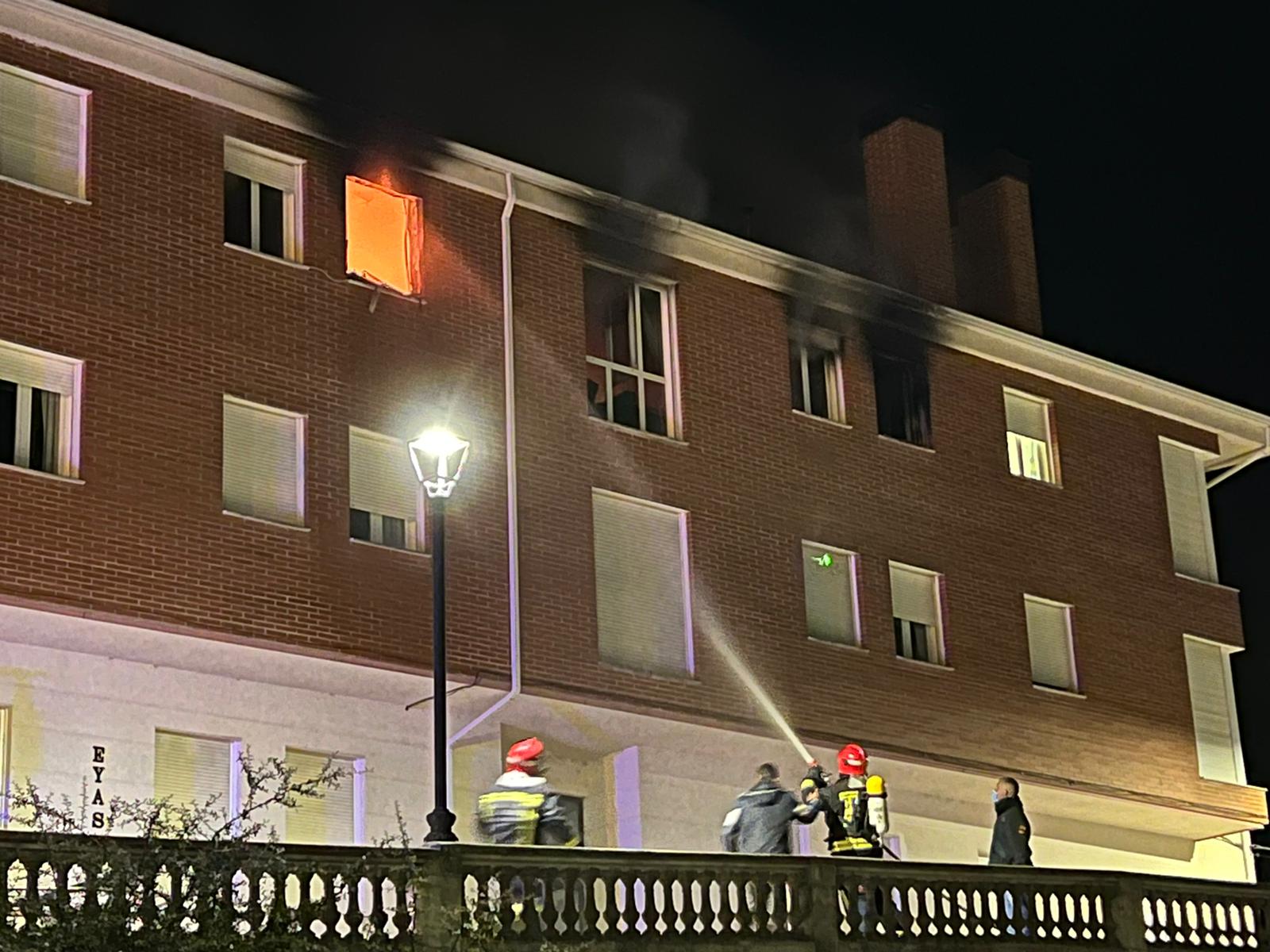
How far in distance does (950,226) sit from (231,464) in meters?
16.3

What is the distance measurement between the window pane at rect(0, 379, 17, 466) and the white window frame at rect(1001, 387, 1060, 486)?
15.1 m

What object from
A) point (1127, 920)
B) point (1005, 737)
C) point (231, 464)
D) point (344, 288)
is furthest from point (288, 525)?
point (1005, 737)

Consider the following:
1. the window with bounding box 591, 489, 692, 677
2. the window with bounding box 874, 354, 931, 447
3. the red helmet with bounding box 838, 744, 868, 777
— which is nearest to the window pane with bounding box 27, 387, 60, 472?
the window with bounding box 591, 489, 692, 677

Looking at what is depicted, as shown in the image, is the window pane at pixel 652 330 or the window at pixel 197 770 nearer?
the window at pixel 197 770

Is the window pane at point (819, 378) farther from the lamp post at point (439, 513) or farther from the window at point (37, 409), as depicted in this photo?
the lamp post at point (439, 513)

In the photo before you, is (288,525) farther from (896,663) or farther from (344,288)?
(896,663)

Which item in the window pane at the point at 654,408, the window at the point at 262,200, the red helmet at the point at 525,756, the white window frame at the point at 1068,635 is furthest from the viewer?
the white window frame at the point at 1068,635

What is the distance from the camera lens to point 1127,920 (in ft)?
69.7

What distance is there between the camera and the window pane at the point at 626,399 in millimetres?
26688

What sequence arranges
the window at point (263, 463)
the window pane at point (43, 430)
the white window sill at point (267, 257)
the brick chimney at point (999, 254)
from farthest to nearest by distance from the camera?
the brick chimney at point (999, 254) < the white window sill at point (267, 257) < the window at point (263, 463) < the window pane at point (43, 430)

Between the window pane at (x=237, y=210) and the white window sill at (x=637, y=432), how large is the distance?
15.2 feet

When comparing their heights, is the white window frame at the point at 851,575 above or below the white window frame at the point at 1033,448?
below

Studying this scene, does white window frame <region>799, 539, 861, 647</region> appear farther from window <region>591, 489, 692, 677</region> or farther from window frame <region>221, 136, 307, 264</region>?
window frame <region>221, 136, 307, 264</region>

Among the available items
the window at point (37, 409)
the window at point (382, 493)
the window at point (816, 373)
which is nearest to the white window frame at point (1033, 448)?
the window at point (816, 373)
